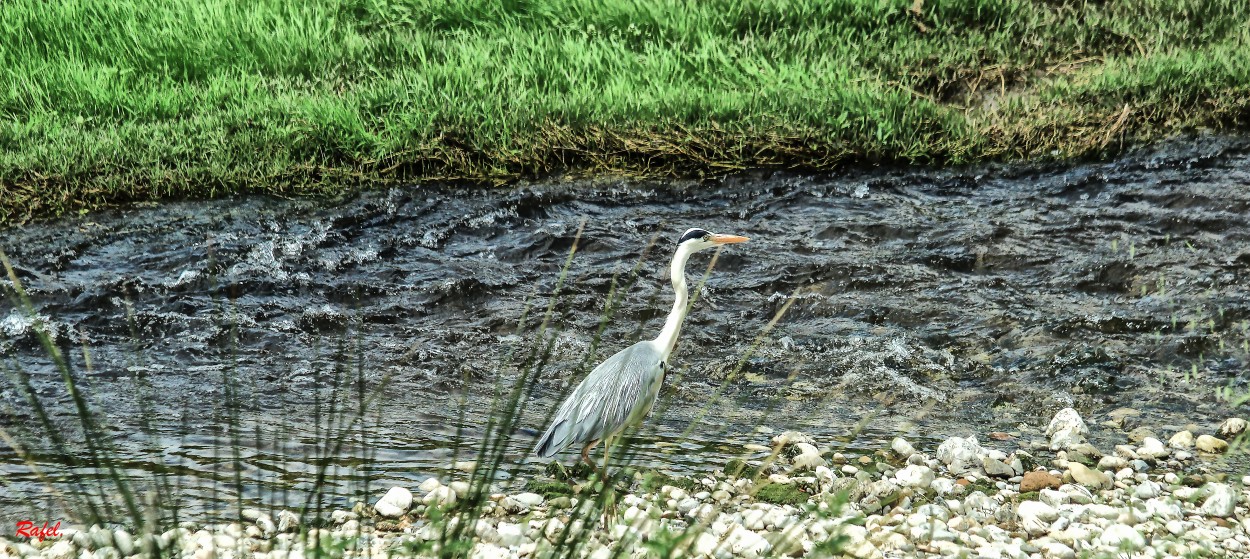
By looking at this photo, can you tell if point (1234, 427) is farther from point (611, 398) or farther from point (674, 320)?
point (611, 398)

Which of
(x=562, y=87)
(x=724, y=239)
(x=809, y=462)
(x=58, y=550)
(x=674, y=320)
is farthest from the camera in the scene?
(x=562, y=87)

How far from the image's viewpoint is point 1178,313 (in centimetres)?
610

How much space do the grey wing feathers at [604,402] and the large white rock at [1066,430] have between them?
1.68m

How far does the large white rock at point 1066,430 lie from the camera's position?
15.6 feet

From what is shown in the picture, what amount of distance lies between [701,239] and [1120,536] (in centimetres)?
224

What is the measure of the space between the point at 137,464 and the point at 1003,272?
15.6ft

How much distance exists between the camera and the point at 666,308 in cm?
687

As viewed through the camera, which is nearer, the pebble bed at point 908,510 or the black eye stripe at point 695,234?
the pebble bed at point 908,510

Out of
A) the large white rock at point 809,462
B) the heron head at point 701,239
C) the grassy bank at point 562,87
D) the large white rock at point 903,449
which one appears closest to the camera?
the large white rock at point 809,462

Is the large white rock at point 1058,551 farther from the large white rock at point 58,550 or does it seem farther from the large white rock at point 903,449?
the large white rock at point 58,550

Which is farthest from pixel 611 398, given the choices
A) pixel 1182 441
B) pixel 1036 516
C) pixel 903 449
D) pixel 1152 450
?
pixel 1182 441

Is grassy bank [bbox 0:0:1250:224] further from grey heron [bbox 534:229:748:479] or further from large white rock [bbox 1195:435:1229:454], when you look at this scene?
large white rock [bbox 1195:435:1229:454]

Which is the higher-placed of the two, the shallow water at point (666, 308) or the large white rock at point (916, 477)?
the large white rock at point (916, 477)
